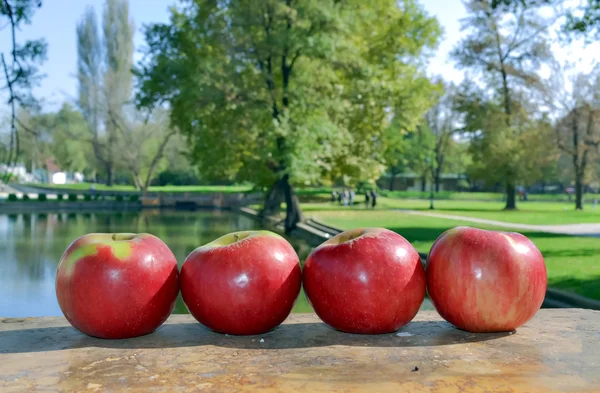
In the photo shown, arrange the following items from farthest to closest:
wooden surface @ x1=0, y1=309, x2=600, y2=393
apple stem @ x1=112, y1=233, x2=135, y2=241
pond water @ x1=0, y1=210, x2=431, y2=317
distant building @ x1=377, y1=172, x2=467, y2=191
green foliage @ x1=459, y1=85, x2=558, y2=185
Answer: distant building @ x1=377, y1=172, x2=467, y2=191
green foliage @ x1=459, y1=85, x2=558, y2=185
pond water @ x1=0, y1=210, x2=431, y2=317
apple stem @ x1=112, y1=233, x2=135, y2=241
wooden surface @ x1=0, y1=309, x2=600, y2=393

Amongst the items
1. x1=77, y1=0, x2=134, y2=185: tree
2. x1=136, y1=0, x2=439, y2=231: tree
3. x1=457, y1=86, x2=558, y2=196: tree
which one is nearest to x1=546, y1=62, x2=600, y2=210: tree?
x1=457, y1=86, x2=558, y2=196: tree

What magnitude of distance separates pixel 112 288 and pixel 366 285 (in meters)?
1.49

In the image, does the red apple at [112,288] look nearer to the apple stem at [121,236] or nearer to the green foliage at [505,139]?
the apple stem at [121,236]

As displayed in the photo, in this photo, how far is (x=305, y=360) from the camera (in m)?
3.10

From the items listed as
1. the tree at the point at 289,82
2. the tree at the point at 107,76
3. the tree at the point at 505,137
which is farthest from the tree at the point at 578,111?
the tree at the point at 107,76

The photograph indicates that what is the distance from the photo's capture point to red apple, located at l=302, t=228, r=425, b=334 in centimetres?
386

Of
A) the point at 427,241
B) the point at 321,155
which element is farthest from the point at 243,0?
the point at 427,241

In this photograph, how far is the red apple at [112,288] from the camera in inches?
146

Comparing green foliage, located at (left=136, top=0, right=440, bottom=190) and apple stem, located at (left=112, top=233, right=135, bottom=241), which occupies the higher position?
green foliage, located at (left=136, top=0, right=440, bottom=190)

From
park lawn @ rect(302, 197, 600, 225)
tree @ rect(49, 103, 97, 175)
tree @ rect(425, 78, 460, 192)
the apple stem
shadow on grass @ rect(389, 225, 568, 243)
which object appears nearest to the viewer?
the apple stem

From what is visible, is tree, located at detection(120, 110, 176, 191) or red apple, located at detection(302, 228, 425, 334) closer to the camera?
red apple, located at detection(302, 228, 425, 334)

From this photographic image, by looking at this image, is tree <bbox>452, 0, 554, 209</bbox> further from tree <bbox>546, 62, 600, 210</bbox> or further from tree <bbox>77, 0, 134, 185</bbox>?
tree <bbox>77, 0, 134, 185</bbox>

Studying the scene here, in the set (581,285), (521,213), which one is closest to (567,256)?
(581,285)

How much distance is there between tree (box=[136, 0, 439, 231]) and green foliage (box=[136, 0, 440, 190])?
0.06m
